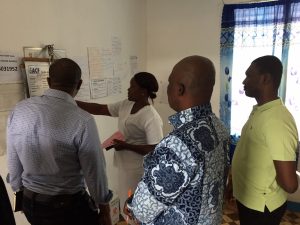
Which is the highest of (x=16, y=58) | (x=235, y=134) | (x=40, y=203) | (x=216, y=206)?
(x=16, y=58)

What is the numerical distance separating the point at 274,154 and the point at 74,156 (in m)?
0.92

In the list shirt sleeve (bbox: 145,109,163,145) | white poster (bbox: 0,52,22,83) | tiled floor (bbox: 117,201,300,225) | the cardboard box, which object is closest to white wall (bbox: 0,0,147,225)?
white poster (bbox: 0,52,22,83)

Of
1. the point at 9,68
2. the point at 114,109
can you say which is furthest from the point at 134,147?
the point at 9,68

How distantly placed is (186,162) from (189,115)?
160mm

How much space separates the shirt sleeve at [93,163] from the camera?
4.09ft

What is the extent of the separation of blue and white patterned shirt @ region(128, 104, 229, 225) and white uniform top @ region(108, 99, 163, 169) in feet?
2.98

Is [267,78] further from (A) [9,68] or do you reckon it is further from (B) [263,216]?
(A) [9,68]

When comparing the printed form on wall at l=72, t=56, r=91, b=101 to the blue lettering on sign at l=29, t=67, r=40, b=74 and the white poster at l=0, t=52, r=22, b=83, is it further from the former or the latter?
the white poster at l=0, t=52, r=22, b=83

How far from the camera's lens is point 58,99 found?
1.24 meters

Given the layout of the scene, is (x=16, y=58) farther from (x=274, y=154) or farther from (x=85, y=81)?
(x=274, y=154)

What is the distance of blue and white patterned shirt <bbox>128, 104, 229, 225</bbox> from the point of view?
2.72 feet

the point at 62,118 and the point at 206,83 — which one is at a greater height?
the point at 206,83

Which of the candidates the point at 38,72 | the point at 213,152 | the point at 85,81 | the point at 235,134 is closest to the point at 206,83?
the point at 213,152

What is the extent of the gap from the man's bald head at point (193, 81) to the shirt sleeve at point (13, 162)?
2.78 ft
